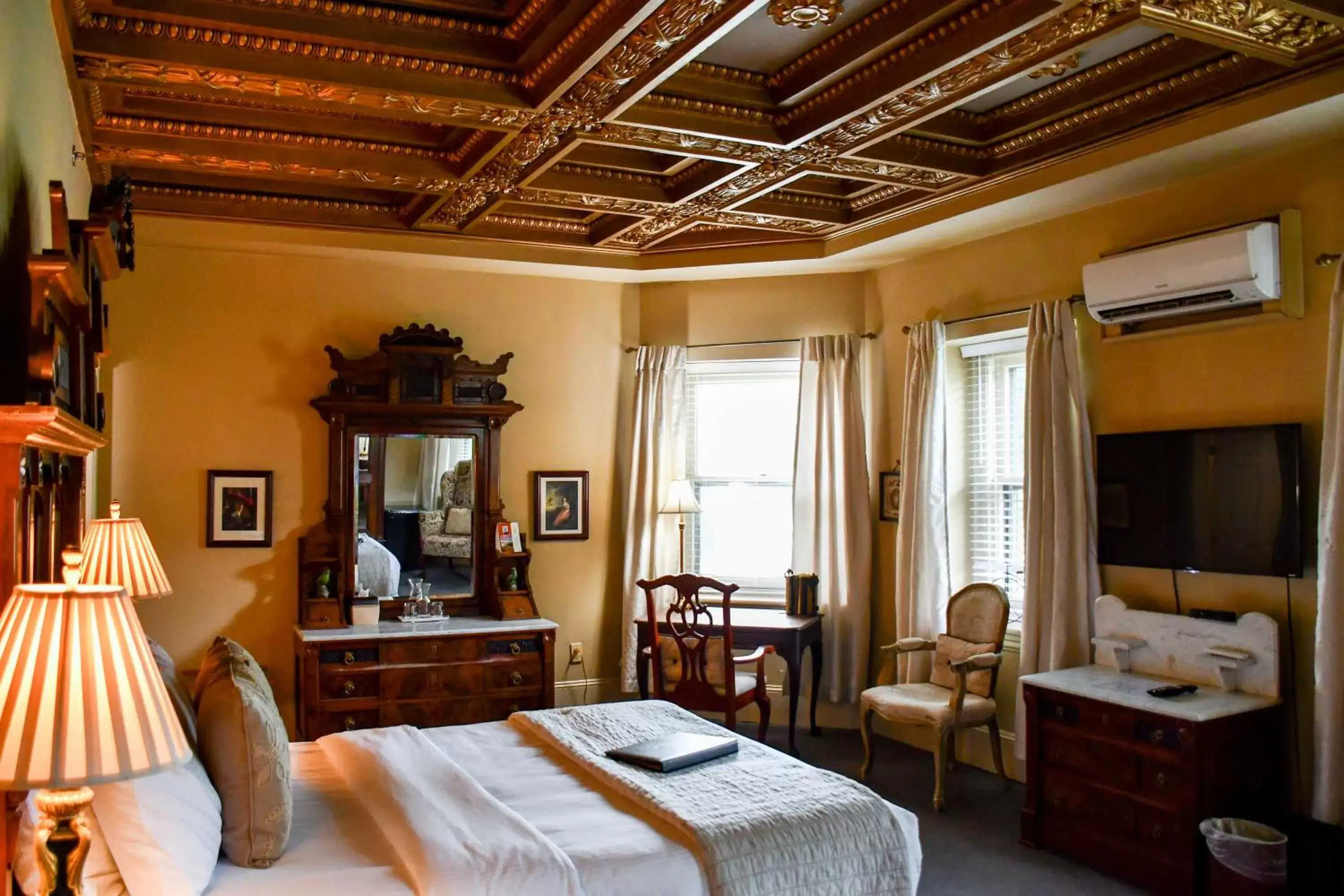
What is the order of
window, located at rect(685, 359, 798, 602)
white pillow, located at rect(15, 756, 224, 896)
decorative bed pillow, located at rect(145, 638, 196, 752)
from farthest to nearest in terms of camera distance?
window, located at rect(685, 359, 798, 602) < decorative bed pillow, located at rect(145, 638, 196, 752) < white pillow, located at rect(15, 756, 224, 896)

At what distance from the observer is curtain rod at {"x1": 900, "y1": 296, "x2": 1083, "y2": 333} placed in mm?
4758

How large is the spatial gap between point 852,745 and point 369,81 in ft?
13.9

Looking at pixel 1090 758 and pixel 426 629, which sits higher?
pixel 426 629

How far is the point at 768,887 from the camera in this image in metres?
2.63

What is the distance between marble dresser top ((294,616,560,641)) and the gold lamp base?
3690 millimetres

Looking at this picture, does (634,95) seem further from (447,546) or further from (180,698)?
(447,546)

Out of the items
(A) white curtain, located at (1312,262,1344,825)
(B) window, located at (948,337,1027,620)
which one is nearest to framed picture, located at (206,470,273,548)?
(B) window, located at (948,337,1027,620)

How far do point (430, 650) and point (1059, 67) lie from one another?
3998 millimetres

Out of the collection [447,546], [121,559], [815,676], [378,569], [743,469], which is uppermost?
[743,469]

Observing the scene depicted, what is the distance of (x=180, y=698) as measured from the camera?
2717 millimetres

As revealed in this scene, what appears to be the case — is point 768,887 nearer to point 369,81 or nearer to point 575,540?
point 369,81

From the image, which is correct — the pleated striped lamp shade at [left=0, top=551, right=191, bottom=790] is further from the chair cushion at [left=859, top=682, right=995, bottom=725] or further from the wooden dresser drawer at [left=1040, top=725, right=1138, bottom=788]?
the chair cushion at [left=859, top=682, right=995, bottom=725]

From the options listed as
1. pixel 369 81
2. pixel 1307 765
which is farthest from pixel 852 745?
pixel 369 81

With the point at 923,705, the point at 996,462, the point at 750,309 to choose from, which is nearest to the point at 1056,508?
the point at 996,462
